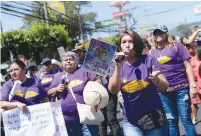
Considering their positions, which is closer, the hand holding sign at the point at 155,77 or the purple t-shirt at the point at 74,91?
the hand holding sign at the point at 155,77

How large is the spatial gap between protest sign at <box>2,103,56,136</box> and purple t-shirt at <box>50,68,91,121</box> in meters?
0.23

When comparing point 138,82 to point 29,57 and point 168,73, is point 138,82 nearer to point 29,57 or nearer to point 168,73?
point 168,73

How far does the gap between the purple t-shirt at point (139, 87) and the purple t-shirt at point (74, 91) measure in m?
1.17

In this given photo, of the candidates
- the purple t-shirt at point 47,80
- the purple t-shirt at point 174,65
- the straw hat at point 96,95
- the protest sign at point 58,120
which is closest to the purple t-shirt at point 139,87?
the straw hat at point 96,95

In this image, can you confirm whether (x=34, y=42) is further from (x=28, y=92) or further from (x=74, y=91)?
(x=74, y=91)

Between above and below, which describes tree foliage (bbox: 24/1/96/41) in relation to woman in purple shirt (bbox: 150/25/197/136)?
above

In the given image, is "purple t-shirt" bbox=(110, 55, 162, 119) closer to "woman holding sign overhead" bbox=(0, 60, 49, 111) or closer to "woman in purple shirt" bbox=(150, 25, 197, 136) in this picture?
"woman in purple shirt" bbox=(150, 25, 197, 136)

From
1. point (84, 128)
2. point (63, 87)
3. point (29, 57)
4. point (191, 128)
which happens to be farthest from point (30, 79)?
point (29, 57)

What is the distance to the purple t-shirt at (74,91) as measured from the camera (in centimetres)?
459

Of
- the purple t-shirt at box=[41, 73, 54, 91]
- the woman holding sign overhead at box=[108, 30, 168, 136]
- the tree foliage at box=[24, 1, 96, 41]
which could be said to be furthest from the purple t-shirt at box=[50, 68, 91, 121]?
the tree foliage at box=[24, 1, 96, 41]

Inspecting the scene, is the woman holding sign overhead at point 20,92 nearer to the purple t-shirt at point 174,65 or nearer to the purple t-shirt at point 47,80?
the purple t-shirt at point 174,65

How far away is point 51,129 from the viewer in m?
4.56

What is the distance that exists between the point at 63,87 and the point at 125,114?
1.22 m

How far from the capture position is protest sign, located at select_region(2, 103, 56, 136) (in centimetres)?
450
